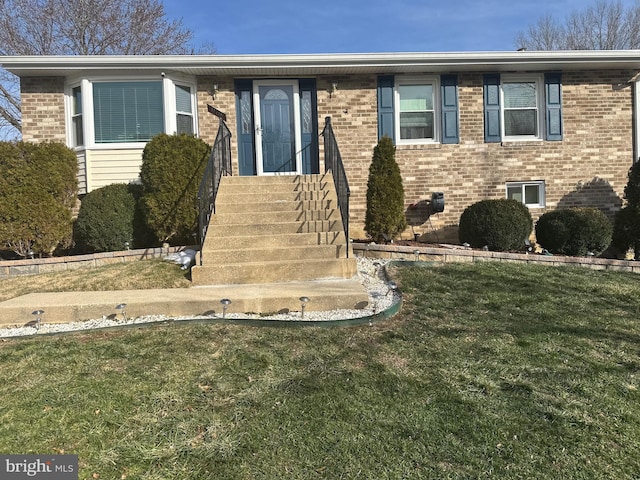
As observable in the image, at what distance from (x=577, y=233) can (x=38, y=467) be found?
827cm

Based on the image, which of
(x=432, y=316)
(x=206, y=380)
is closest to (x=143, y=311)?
(x=206, y=380)

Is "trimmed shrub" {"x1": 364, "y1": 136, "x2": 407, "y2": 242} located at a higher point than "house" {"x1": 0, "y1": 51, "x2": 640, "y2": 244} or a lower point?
lower

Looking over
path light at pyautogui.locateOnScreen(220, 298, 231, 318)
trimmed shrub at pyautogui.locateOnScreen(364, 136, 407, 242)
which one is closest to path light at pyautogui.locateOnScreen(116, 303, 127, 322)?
path light at pyautogui.locateOnScreen(220, 298, 231, 318)

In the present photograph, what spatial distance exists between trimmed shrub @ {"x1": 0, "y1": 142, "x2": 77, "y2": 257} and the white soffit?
2.12 m

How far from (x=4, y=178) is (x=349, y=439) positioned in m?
7.41

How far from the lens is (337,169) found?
7.32m

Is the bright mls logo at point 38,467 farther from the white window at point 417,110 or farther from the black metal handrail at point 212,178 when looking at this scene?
the white window at point 417,110

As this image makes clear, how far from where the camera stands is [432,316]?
4.32 meters

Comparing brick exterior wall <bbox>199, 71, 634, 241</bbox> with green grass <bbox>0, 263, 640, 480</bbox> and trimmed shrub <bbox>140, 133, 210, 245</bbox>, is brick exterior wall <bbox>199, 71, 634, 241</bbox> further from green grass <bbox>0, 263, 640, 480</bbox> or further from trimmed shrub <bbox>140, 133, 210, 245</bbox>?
green grass <bbox>0, 263, 640, 480</bbox>

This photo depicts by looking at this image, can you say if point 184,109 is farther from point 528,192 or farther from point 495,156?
point 528,192

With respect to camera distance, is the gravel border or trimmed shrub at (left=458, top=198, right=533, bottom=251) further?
trimmed shrub at (left=458, top=198, right=533, bottom=251)

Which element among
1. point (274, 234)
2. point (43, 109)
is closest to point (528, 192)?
point (274, 234)

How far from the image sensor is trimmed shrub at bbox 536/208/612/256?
25.5ft

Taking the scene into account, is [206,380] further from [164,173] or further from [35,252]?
[35,252]
